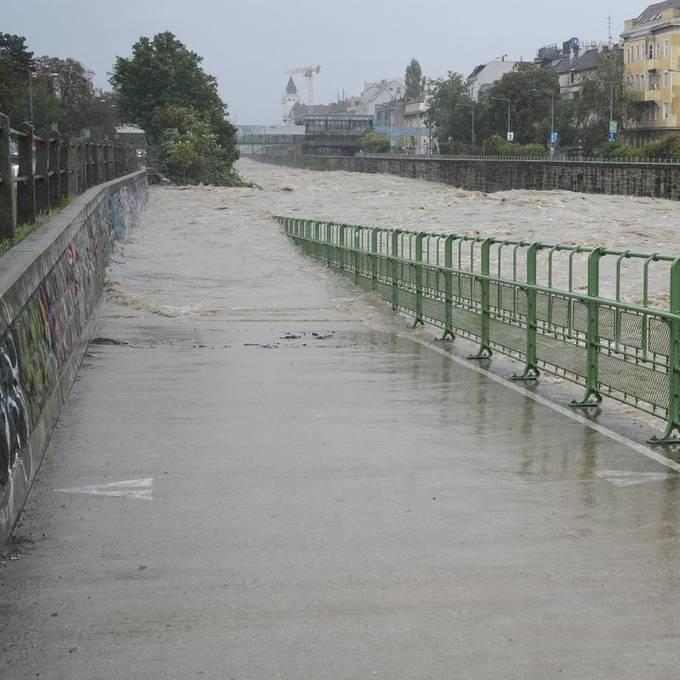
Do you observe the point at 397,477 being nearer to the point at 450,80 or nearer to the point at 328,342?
the point at 328,342

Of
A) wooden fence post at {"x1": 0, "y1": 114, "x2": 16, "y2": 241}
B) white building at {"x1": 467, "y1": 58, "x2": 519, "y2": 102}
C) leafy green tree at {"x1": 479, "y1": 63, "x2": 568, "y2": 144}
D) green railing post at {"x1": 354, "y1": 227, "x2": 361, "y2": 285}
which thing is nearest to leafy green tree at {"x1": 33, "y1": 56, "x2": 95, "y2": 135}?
leafy green tree at {"x1": 479, "y1": 63, "x2": 568, "y2": 144}

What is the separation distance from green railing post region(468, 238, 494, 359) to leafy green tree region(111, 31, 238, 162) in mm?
87442

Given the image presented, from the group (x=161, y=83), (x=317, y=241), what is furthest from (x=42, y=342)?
(x=161, y=83)

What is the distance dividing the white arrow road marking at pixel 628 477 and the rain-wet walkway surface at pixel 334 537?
32 mm

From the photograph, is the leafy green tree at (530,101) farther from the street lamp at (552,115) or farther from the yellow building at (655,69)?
the yellow building at (655,69)

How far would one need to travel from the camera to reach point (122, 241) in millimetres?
32406

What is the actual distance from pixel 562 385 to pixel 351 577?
681 centimetres

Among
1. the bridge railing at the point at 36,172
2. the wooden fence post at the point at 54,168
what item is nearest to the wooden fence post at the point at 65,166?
the bridge railing at the point at 36,172

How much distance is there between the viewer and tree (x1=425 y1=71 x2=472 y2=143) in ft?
494

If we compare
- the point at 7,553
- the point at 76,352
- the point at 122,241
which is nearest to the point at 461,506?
the point at 7,553

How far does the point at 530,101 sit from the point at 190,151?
49.3 meters

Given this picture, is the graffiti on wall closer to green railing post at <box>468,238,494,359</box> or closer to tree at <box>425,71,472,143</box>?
green railing post at <box>468,238,494,359</box>

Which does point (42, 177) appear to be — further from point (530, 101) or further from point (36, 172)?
point (530, 101)

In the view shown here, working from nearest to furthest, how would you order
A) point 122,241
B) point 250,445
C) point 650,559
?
1. point 650,559
2. point 250,445
3. point 122,241
